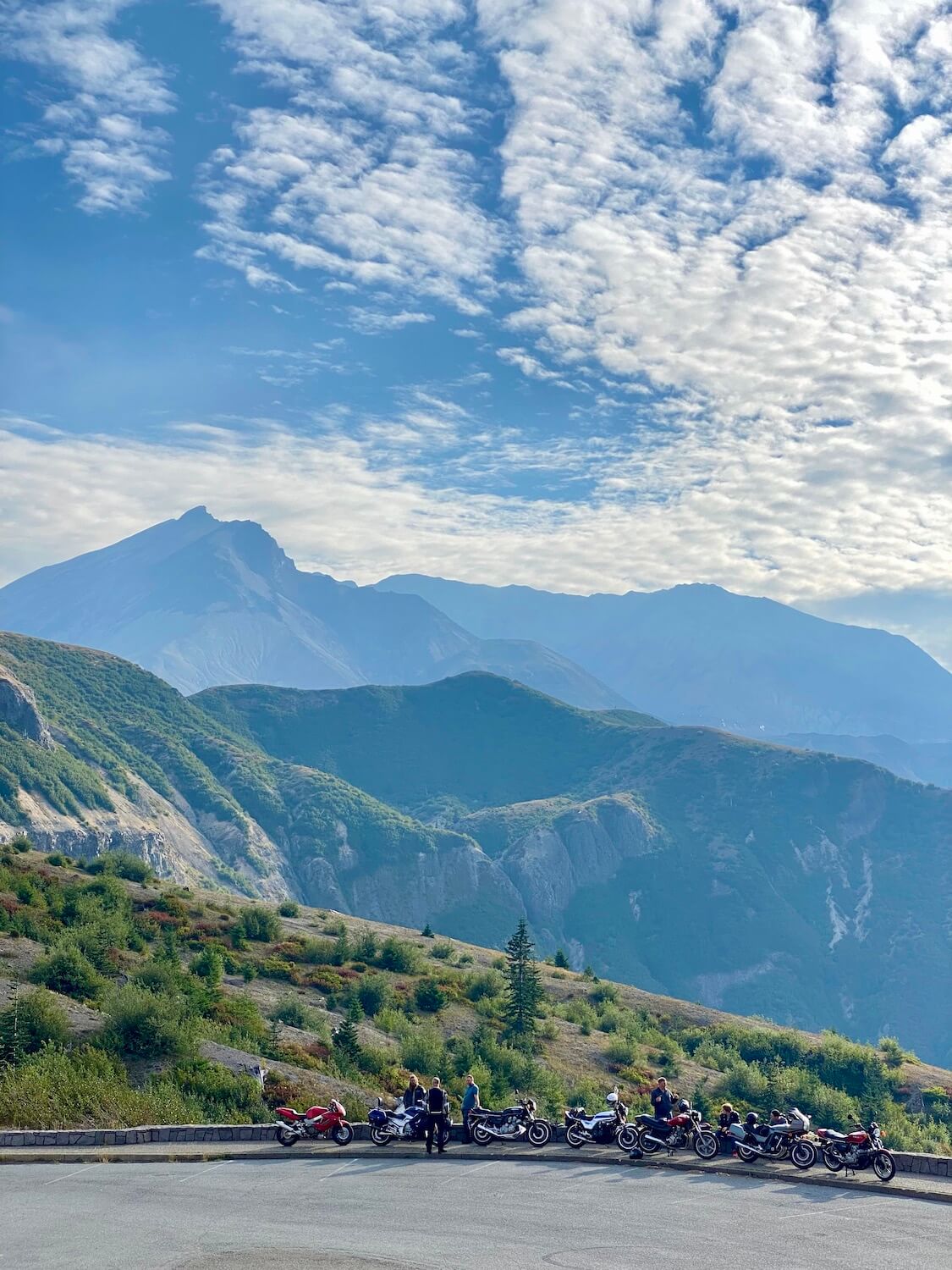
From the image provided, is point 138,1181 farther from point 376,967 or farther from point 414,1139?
point 376,967

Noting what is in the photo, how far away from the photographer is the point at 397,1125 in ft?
77.2

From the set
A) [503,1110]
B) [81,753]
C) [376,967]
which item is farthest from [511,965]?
[81,753]

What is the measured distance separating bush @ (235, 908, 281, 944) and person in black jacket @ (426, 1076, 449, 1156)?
33.2 m

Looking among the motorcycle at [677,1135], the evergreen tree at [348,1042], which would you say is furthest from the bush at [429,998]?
the motorcycle at [677,1135]

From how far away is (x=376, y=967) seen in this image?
184 feet

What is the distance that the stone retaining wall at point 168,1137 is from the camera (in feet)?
71.5

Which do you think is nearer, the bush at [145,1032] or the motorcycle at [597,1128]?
the motorcycle at [597,1128]

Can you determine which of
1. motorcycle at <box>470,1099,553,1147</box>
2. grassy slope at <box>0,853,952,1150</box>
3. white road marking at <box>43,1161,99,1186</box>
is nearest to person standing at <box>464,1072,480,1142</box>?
motorcycle at <box>470,1099,553,1147</box>

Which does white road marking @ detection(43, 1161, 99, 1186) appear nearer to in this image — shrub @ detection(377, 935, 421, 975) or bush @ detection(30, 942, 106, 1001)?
bush @ detection(30, 942, 106, 1001)

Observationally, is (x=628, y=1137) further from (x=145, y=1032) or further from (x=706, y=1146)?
(x=145, y=1032)

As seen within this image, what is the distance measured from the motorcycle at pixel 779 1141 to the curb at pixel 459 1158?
0.47 meters

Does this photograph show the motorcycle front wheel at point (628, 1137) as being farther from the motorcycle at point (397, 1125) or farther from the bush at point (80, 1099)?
the bush at point (80, 1099)

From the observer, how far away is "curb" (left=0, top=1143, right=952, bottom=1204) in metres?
20.4

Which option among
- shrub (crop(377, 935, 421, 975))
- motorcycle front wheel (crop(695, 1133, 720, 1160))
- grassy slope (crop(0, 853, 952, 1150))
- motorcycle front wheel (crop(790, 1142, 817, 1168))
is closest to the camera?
motorcycle front wheel (crop(790, 1142, 817, 1168))
